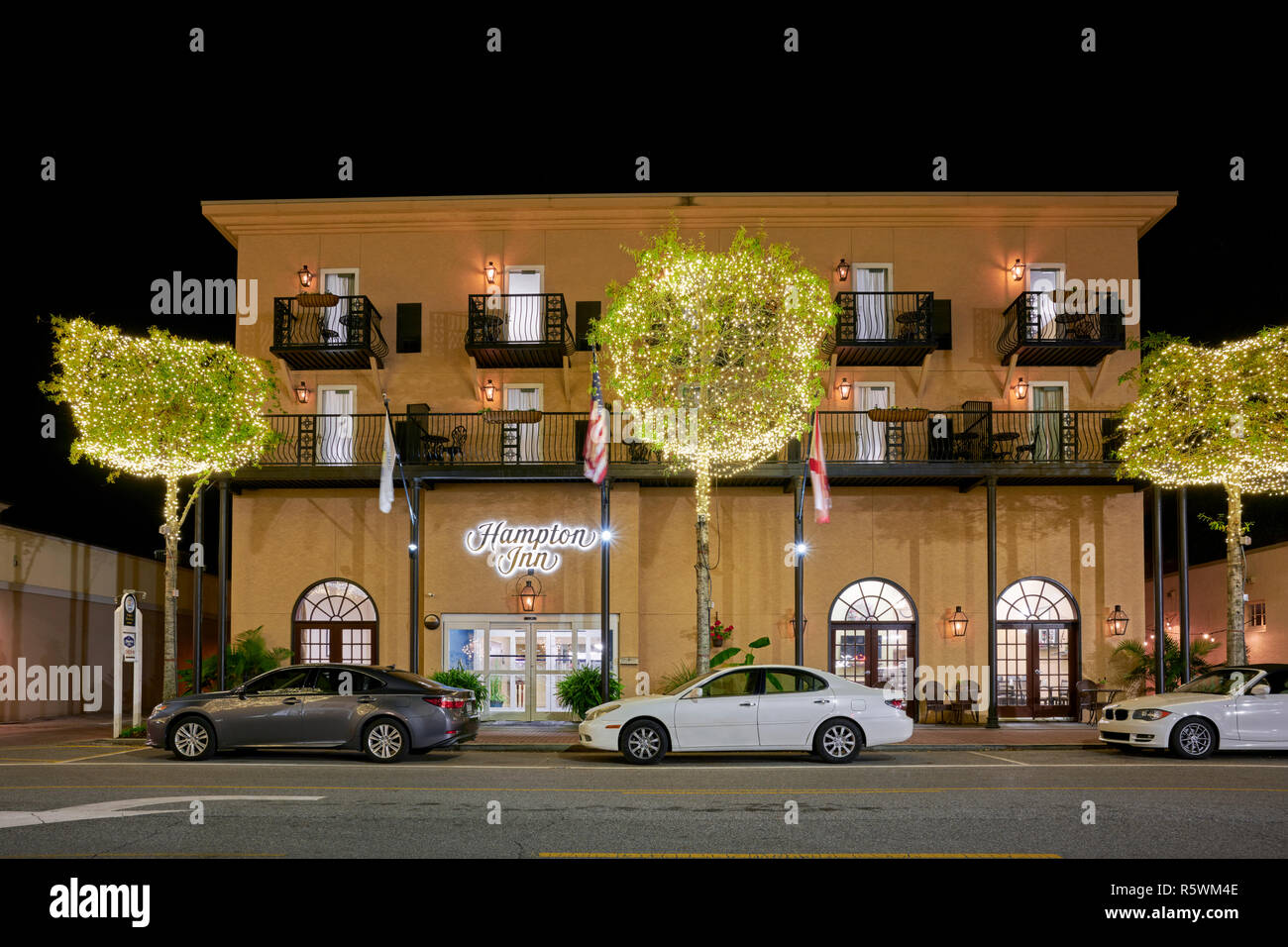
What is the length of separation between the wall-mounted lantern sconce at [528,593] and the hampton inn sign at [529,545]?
0.23 m

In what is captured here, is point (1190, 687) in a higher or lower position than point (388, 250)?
lower

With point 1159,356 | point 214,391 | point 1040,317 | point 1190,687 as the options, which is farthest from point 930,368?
point 214,391

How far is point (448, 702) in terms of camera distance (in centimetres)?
1409

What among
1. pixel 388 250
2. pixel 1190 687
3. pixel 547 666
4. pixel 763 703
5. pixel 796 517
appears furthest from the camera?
pixel 388 250

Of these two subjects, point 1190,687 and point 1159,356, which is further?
point 1159,356

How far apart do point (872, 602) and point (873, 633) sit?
64cm

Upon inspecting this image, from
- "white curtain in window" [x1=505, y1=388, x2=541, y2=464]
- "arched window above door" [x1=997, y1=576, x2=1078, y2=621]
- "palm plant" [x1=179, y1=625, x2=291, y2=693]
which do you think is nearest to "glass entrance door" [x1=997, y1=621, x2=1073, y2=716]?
"arched window above door" [x1=997, y1=576, x2=1078, y2=621]

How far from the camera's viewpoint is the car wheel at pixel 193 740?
45.0 ft

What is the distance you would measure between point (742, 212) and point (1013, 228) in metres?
5.94

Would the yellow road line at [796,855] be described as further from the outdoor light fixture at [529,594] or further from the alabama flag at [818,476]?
the outdoor light fixture at [529,594]

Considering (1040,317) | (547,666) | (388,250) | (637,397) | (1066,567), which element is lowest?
(547,666)

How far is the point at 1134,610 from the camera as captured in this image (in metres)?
20.6
